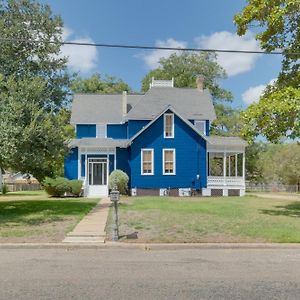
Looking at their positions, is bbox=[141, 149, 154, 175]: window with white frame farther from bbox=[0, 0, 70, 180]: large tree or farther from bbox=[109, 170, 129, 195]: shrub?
bbox=[0, 0, 70, 180]: large tree

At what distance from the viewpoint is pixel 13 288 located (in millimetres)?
7094

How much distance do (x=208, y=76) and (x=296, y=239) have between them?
158 ft

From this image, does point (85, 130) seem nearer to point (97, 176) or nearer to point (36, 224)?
point (97, 176)

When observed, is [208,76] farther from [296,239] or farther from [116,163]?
[296,239]

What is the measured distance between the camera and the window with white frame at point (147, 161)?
33.1 m

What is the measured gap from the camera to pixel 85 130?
3656 centimetres

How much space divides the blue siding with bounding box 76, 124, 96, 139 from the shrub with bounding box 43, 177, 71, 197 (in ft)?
18.7

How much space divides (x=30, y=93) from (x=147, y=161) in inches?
599

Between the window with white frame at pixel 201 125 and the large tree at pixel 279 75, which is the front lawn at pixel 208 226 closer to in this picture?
the large tree at pixel 279 75

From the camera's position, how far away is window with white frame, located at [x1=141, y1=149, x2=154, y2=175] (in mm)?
33094

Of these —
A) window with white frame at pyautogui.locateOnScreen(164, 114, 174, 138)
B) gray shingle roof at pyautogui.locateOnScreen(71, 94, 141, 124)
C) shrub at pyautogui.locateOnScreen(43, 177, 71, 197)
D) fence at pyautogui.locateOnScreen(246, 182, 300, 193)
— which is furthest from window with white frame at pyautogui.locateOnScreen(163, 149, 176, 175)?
fence at pyautogui.locateOnScreen(246, 182, 300, 193)

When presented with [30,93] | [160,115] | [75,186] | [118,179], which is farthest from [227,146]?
[30,93]

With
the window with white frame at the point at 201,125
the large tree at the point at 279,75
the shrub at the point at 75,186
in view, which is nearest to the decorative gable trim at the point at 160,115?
the window with white frame at the point at 201,125

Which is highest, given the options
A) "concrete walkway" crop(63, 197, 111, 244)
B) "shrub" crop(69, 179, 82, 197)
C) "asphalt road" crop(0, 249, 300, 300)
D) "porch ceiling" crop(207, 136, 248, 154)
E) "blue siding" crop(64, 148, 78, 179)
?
"porch ceiling" crop(207, 136, 248, 154)
